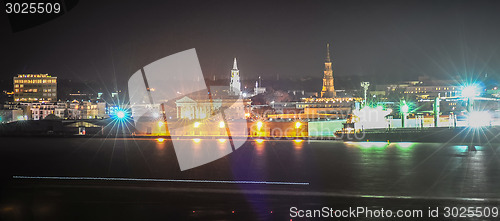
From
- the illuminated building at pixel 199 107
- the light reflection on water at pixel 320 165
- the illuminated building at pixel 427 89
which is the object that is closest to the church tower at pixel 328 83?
the illuminated building at pixel 427 89

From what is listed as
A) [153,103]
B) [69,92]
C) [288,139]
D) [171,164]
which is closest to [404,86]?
[153,103]

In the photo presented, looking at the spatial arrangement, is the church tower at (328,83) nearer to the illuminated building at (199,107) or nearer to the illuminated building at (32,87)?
the illuminated building at (199,107)

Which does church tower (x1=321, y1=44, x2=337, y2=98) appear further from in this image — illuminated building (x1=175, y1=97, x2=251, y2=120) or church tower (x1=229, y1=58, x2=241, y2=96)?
illuminated building (x1=175, y1=97, x2=251, y2=120)

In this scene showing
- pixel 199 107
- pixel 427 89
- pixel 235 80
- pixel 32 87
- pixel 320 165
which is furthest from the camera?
pixel 427 89

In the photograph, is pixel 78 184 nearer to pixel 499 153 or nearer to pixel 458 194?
pixel 458 194

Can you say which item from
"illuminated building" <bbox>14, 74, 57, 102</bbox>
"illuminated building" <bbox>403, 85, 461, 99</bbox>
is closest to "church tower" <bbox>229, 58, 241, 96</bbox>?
"illuminated building" <bbox>14, 74, 57, 102</bbox>


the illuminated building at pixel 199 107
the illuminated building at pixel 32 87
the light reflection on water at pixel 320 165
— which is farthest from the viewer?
the illuminated building at pixel 32 87

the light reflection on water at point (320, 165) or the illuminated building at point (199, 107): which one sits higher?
the illuminated building at point (199, 107)

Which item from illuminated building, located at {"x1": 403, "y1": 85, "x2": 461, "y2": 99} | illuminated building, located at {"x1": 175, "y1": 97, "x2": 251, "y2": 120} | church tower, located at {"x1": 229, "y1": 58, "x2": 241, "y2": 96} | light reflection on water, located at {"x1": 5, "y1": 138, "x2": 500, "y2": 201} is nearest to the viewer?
Result: light reflection on water, located at {"x1": 5, "y1": 138, "x2": 500, "y2": 201}

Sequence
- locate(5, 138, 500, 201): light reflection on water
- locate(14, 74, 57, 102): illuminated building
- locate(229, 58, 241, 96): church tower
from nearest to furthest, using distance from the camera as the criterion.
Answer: locate(5, 138, 500, 201): light reflection on water → locate(14, 74, 57, 102): illuminated building → locate(229, 58, 241, 96): church tower

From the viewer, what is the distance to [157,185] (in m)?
8.33

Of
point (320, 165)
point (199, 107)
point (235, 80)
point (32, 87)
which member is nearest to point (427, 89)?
point (235, 80)

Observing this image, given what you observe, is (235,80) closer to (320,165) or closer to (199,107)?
(199,107)

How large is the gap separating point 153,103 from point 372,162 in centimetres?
7159
